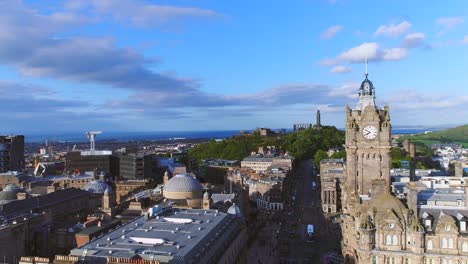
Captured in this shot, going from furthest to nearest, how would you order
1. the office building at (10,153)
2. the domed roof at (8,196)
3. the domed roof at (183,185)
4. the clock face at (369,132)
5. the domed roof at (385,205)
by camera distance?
the office building at (10,153), the domed roof at (8,196), the domed roof at (183,185), the clock face at (369,132), the domed roof at (385,205)

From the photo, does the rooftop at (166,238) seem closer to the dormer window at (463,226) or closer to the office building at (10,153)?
the dormer window at (463,226)

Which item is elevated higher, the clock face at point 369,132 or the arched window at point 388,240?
the clock face at point 369,132

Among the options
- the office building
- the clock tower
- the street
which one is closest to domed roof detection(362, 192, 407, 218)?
the clock tower

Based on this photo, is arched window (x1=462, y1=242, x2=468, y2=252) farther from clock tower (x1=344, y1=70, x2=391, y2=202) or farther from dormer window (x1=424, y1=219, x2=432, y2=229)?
clock tower (x1=344, y1=70, x2=391, y2=202)

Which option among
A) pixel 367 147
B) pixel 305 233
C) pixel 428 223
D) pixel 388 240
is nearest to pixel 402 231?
pixel 388 240

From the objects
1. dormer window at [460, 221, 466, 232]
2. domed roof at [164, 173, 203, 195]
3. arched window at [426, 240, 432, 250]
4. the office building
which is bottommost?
arched window at [426, 240, 432, 250]

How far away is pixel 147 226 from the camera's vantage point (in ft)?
200

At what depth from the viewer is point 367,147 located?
2923 inches

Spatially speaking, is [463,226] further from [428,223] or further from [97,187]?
[97,187]

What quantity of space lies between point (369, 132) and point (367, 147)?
2.37m

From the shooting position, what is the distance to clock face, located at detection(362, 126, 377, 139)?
242 ft

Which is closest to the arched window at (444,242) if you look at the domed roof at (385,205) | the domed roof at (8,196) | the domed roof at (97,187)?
the domed roof at (385,205)

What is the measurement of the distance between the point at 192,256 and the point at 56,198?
5403 cm

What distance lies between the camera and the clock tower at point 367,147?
73.6 m
